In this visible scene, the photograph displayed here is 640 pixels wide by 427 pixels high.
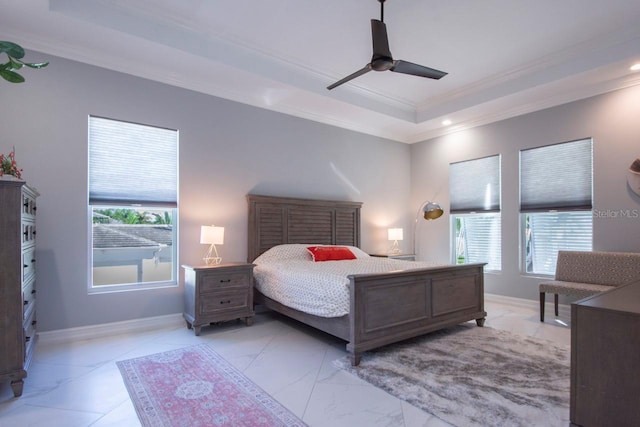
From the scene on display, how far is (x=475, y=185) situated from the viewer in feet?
18.4

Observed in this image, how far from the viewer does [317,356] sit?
3.06 metres

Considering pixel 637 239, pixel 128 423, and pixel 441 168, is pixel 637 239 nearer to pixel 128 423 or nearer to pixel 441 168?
pixel 441 168

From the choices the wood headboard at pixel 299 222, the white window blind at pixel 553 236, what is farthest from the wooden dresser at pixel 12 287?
the white window blind at pixel 553 236

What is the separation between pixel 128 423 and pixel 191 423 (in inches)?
14.5

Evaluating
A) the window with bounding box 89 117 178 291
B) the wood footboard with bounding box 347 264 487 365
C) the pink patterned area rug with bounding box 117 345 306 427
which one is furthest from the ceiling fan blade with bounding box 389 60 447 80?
the pink patterned area rug with bounding box 117 345 306 427

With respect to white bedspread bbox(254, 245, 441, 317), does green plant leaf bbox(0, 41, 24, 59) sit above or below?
above

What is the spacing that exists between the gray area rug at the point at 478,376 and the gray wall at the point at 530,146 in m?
1.85

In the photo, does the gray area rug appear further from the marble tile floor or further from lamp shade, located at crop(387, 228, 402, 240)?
lamp shade, located at crop(387, 228, 402, 240)

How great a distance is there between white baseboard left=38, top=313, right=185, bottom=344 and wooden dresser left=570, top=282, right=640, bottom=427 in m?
3.68

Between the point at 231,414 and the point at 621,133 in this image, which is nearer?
the point at 231,414

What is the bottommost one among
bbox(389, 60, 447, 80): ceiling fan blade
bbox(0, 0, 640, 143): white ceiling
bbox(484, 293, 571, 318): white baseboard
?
bbox(484, 293, 571, 318): white baseboard

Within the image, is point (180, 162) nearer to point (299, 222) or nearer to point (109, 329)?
point (299, 222)

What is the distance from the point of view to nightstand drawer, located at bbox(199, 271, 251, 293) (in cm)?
371

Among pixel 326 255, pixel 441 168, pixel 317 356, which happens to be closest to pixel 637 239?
pixel 441 168
